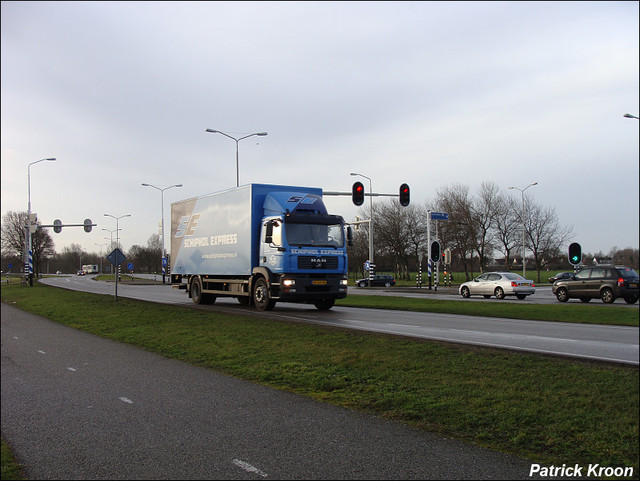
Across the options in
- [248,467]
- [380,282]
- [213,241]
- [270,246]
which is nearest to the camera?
[248,467]

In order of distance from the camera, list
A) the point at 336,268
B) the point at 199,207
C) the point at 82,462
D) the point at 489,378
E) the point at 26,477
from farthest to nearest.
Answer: the point at 199,207, the point at 336,268, the point at 489,378, the point at 82,462, the point at 26,477

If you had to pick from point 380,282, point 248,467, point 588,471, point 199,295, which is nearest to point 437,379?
point 248,467

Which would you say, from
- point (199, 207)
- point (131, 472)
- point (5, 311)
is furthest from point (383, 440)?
point (199, 207)

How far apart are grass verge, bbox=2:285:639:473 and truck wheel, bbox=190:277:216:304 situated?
819cm

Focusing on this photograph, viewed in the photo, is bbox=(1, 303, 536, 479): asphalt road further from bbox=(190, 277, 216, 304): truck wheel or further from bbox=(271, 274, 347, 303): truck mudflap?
bbox=(190, 277, 216, 304): truck wheel

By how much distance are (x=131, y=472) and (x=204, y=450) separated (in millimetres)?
901

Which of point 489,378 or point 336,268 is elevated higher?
point 336,268

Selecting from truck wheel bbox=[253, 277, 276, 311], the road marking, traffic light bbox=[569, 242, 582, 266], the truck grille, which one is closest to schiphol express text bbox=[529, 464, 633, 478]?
traffic light bbox=[569, 242, 582, 266]

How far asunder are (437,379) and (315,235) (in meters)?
12.2

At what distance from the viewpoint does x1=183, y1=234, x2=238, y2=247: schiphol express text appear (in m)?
22.4

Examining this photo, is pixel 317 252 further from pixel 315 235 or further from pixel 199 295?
pixel 199 295

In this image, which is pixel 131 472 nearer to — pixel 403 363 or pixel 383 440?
pixel 383 440

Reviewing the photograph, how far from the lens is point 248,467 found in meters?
5.50

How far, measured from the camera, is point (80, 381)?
9.88m
